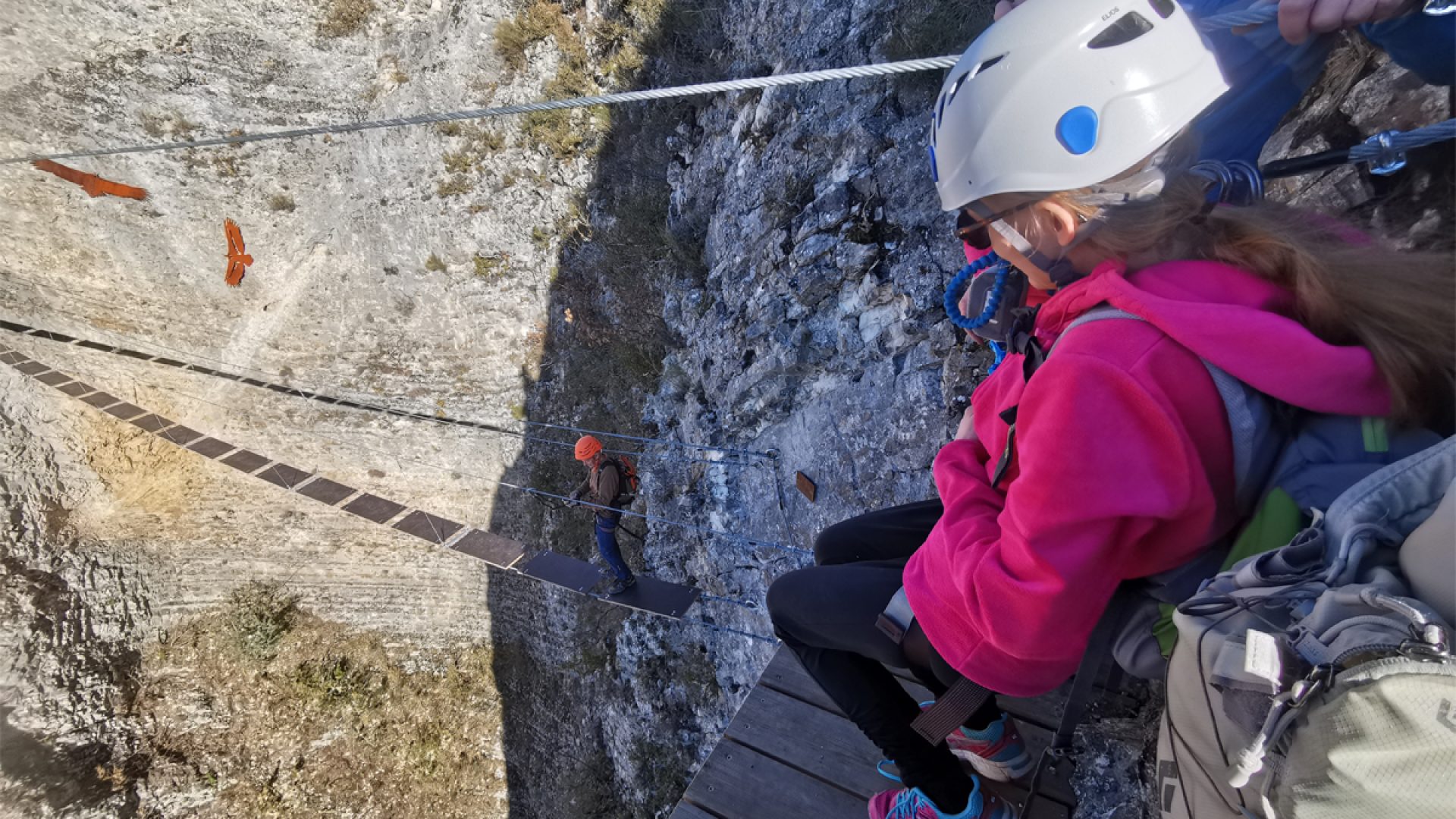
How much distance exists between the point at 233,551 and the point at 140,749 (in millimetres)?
2454

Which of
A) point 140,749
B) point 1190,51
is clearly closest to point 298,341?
point 140,749

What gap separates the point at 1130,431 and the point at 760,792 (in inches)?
76.9

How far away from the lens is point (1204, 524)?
111cm

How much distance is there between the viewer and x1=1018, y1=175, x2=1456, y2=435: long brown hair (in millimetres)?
957

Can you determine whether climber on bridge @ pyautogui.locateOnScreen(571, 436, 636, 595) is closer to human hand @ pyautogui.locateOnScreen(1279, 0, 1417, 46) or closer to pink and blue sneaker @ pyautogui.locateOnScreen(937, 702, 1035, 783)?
pink and blue sneaker @ pyautogui.locateOnScreen(937, 702, 1035, 783)

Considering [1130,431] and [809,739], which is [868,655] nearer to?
[809,739]

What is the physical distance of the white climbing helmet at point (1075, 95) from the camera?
1.56 metres

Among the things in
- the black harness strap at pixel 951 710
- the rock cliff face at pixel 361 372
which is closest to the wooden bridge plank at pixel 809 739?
the black harness strap at pixel 951 710

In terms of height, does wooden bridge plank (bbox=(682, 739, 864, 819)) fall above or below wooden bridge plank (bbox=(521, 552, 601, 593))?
above

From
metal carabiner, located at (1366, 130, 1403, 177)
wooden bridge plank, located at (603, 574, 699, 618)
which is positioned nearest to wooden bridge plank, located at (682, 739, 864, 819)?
metal carabiner, located at (1366, 130, 1403, 177)

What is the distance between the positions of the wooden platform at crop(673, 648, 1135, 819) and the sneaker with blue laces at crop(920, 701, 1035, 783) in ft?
0.24

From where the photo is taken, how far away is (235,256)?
884 cm

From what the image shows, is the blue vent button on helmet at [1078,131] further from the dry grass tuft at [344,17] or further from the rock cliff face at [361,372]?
the dry grass tuft at [344,17]

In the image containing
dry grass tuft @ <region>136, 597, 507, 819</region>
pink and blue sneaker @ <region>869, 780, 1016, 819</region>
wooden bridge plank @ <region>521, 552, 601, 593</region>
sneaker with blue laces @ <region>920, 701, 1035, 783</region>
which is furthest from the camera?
dry grass tuft @ <region>136, 597, 507, 819</region>
